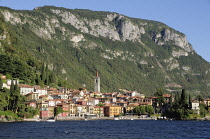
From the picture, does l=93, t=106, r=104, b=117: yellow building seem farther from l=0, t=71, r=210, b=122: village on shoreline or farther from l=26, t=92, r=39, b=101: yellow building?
l=26, t=92, r=39, b=101: yellow building

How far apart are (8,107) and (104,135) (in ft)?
183

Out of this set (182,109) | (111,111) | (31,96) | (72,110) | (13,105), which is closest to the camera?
(13,105)

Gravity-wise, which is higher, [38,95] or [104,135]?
[38,95]

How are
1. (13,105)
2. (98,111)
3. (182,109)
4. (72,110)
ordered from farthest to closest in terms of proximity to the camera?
(98,111) → (72,110) → (182,109) → (13,105)

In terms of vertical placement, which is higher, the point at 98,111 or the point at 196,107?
the point at 196,107

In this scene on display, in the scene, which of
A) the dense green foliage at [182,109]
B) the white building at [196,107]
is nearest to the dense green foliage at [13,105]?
the dense green foliage at [182,109]

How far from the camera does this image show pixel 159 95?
643ft

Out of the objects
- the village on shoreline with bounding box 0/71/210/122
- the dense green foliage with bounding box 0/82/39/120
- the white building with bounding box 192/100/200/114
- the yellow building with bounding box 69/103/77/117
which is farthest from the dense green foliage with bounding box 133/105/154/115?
the dense green foliage with bounding box 0/82/39/120

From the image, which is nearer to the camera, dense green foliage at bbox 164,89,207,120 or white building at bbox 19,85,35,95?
white building at bbox 19,85,35,95

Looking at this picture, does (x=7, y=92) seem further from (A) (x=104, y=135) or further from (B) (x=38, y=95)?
(A) (x=104, y=135)

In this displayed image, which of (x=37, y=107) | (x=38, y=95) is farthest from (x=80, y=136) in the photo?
(x=38, y=95)

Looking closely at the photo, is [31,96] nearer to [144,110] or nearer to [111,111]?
[111,111]

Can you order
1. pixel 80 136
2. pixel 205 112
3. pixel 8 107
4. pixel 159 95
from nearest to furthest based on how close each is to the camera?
1. pixel 80 136
2. pixel 8 107
3. pixel 205 112
4. pixel 159 95

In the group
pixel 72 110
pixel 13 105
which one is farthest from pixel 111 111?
pixel 13 105
